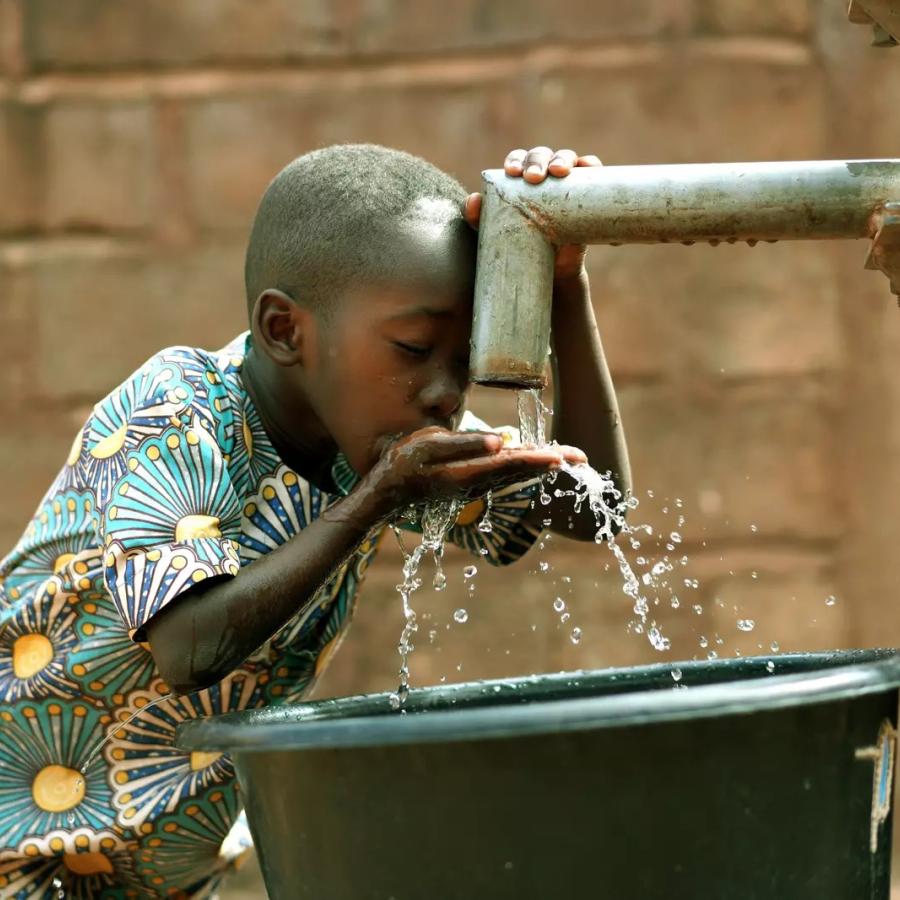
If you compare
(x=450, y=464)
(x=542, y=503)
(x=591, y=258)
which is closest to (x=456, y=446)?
(x=450, y=464)

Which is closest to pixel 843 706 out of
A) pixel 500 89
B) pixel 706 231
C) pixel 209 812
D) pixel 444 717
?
pixel 444 717

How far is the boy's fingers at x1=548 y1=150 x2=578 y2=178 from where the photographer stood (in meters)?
1.93

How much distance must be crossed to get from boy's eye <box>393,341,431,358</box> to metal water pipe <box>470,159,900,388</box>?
116 millimetres

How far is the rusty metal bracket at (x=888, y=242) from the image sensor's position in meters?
1.72

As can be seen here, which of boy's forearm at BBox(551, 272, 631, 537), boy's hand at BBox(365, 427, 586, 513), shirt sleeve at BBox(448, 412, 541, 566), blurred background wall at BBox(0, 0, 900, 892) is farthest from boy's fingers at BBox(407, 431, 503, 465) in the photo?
blurred background wall at BBox(0, 0, 900, 892)

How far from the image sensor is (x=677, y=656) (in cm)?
383

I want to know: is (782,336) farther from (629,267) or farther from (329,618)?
(329,618)

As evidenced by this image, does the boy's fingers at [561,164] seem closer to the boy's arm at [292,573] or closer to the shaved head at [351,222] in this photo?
the shaved head at [351,222]

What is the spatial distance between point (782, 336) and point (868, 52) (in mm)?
700

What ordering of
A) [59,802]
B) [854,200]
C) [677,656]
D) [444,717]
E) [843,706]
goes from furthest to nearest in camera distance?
[677,656] < [59,802] < [854,200] < [843,706] < [444,717]

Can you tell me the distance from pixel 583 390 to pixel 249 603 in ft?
2.28

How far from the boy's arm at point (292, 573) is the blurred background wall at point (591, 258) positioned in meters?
1.94

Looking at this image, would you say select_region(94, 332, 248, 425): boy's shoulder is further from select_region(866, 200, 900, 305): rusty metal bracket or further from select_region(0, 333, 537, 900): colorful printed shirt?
select_region(866, 200, 900, 305): rusty metal bracket

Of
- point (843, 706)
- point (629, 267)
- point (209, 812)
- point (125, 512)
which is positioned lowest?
point (209, 812)
